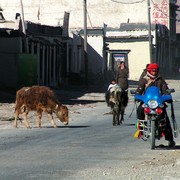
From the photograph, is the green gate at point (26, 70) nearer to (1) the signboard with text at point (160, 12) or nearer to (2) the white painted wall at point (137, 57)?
(2) the white painted wall at point (137, 57)

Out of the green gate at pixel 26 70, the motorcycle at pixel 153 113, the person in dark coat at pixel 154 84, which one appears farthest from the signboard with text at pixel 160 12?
the motorcycle at pixel 153 113

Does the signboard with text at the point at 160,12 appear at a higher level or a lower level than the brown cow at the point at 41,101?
higher

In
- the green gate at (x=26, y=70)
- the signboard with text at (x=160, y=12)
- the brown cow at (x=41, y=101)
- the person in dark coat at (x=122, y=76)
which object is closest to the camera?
the brown cow at (x=41, y=101)

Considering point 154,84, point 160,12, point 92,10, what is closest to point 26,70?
point 154,84

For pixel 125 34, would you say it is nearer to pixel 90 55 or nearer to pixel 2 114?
pixel 90 55

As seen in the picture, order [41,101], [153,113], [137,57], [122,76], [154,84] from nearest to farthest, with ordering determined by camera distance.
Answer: [153,113]
[154,84]
[41,101]
[122,76]
[137,57]

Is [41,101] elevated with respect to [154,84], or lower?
lower

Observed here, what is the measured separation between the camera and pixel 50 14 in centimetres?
7356

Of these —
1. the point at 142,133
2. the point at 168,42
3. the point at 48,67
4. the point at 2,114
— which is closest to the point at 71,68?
the point at 48,67

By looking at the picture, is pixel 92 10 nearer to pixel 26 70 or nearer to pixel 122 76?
pixel 26 70

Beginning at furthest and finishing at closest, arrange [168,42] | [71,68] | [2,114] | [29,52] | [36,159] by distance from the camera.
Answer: [168,42]
[71,68]
[29,52]
[2,114]
[36,159]

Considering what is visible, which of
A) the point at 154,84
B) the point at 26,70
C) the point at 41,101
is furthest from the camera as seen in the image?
the point at 26,70

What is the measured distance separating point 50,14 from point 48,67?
25724 mm

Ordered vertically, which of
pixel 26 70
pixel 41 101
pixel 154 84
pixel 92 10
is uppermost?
pixel 92 10
